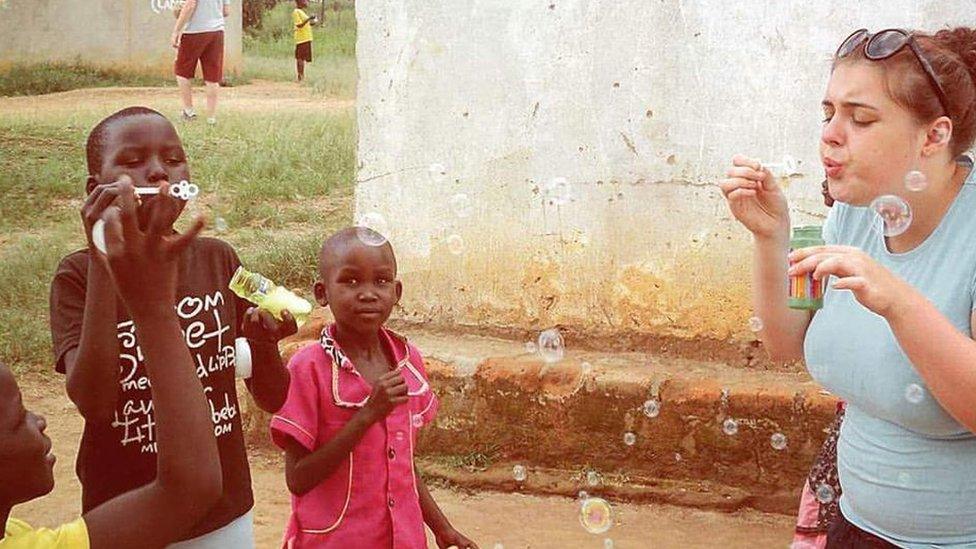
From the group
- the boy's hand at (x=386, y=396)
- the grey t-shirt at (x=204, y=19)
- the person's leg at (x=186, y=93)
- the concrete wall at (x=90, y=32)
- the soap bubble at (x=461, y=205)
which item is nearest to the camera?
the boy's hand at (x=386, y=396)

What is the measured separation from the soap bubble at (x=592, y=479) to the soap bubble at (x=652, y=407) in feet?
1.05

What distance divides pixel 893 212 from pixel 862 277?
28 cm

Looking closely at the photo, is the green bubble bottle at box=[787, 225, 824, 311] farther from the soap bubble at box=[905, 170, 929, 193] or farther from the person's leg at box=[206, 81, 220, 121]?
the person's leg at box=[206, 81, 220, 121]

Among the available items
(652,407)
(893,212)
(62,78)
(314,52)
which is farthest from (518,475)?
(314,52)

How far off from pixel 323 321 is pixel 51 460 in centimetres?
334

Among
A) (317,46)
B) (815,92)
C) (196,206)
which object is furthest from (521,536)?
(317,46)

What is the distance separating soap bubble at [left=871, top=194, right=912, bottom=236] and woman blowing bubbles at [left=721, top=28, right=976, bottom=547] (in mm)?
10

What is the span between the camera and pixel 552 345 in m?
5.18

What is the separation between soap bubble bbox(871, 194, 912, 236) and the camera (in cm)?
240

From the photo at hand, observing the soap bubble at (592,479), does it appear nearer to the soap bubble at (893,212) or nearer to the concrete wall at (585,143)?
the concrete wall at (585,143)

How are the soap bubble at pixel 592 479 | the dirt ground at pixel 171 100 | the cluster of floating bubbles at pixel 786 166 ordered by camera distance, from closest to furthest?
the cluster of floating bubbles at pixel 786 166 → the soap bubble at pixel 592 479 → the dirt ground at pixel 171 100

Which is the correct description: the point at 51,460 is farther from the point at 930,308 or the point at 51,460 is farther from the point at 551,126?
the point at 551,126

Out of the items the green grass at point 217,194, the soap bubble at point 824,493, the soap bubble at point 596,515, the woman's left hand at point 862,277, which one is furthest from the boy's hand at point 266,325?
the green grass at point 217,194

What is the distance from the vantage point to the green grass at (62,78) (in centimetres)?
1569
